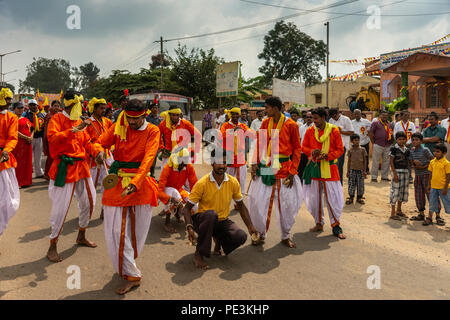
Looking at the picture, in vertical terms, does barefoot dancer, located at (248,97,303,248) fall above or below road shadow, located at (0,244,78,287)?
above

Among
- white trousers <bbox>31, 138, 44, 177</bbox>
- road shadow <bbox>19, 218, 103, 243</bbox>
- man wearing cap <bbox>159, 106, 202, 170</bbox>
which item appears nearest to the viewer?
road shadow <bbox>19, 218, 103, 243</bbox>

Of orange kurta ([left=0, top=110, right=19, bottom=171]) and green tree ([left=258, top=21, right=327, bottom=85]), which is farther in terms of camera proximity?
green tree ([left=258, top=21, right=327, bottom=85])

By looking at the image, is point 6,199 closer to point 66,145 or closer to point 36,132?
point 66,145

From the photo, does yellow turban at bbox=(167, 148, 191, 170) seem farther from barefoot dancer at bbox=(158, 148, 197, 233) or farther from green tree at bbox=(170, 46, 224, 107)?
green tree at bbox=(170, 46, 224, 107)

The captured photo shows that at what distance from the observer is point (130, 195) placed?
3.73 metres

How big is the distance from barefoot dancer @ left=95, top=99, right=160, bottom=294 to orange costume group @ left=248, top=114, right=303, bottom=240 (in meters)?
1.73

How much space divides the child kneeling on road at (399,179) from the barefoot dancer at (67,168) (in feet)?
16.8

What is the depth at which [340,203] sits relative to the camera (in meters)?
5.64

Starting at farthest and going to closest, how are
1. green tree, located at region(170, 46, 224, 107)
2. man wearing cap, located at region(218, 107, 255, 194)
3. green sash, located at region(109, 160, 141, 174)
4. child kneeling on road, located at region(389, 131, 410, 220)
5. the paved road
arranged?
1. green tree, located at region(170, 46, 224, 107)
2. man wearing cap, located at region(218, 107, 255, 194)
3. child kneeling on road, located at region(389, 131, 410, 220)
4. green sash, located at region(109, 160, 141, 174)
5. the paved road

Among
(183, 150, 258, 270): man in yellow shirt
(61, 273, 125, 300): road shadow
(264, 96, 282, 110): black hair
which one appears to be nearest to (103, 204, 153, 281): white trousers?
(61, 273, 125, 300): road shadow

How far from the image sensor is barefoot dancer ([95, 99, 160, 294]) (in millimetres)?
3682

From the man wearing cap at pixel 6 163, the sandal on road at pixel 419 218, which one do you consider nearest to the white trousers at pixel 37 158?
the man wearing cap at pixel 6 163

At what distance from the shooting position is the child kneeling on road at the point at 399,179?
6.59 metres

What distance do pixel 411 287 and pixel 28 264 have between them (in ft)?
14.0
